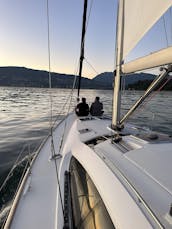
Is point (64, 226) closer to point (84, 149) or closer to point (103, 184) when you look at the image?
point (103, 184)

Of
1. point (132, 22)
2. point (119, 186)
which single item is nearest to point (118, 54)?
point (132, 22)

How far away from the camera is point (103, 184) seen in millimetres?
2574

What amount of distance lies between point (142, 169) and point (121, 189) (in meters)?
0.45

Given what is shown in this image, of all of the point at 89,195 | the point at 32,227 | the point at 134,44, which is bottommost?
the point at 32,227

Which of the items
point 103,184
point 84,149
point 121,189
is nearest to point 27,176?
point 84,149

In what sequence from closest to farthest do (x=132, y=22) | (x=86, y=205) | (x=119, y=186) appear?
1. (x=119, y=186)
2. (x=86, y=205)
3. (x=132, y=22)

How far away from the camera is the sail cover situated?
2.98 metres

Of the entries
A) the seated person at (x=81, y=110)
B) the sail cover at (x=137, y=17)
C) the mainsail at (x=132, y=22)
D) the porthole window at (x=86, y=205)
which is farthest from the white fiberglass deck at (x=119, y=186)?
the seated person at (x=81, y=110)

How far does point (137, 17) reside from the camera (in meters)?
3.46

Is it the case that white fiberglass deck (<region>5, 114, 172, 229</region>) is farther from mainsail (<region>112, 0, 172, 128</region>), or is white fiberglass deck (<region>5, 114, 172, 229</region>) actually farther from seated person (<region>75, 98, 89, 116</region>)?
seated person (<region>75, 98, 89, 116</region>)

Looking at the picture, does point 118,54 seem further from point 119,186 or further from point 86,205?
point 86,205

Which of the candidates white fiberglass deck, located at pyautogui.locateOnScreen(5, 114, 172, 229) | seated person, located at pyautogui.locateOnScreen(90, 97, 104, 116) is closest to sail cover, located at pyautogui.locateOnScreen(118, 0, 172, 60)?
white fiberglass deck, located at pyautogui.locateOnScreen(5, 114, 172, 229)

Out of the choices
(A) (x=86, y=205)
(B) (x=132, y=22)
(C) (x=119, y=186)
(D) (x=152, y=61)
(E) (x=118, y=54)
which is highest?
(B) (x=132, y=22)

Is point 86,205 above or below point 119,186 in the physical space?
below
